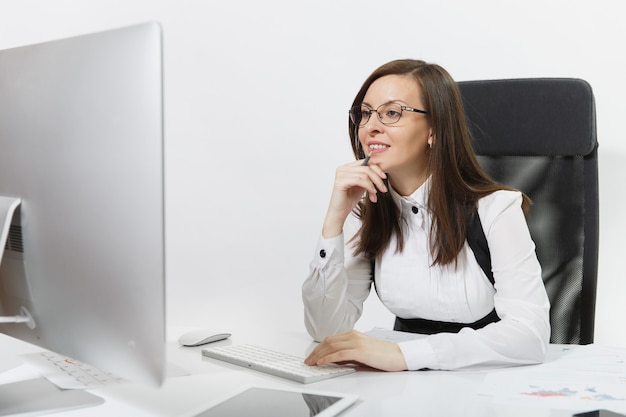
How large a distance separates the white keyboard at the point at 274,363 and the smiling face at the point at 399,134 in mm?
511

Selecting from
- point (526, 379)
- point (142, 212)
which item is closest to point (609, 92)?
point (526, 379)

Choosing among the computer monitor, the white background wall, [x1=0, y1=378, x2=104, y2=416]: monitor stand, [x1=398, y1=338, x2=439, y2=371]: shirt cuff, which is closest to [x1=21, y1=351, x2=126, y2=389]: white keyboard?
[x1=0, y1=378, x2=104, y2=416]: monitor stand

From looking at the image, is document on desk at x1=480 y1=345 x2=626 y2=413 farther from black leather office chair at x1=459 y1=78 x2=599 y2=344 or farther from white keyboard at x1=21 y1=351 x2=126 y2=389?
white keyboard at x1=21 y1=351 x2=126 y2=389

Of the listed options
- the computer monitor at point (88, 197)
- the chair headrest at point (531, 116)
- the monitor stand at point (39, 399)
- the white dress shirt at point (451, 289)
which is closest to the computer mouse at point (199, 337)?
the white dress shirt at point (451, 289)

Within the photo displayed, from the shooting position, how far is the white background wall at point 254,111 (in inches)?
107

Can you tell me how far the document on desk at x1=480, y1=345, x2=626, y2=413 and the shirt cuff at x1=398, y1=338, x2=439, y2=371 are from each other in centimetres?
10

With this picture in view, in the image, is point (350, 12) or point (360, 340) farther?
point (350, 12)

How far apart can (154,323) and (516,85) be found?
1.33 m

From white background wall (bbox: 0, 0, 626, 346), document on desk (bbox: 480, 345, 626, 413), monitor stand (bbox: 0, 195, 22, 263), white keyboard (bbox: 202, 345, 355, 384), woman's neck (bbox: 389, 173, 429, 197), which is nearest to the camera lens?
monitor stand (bbox: 0, 195, 22, 263)

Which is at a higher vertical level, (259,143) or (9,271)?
(259,143)

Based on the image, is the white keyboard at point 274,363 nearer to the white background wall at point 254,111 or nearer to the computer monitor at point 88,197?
the computer monitor at point 88,197

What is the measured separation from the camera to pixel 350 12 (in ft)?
8.96

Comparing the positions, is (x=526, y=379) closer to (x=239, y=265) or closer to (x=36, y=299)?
(x=36, y=299)

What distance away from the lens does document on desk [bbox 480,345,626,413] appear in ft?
3.54
